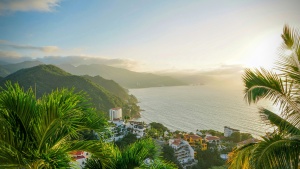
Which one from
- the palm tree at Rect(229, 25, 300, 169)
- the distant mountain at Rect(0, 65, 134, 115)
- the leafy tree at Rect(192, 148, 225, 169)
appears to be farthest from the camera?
the distant mountain at Rect(0, 65, 134, 115)

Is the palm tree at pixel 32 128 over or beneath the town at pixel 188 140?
over

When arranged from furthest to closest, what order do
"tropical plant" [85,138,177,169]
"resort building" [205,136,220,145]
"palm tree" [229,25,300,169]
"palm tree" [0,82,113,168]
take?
"resort building" [205,136,220,145], "palm tree" [229,25,300,169], "tropical plant" [85,138,177,169], "palm tree" [0,82,113,168]

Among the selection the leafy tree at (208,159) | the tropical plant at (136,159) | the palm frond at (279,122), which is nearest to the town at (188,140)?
the leafy tree at (208,159)

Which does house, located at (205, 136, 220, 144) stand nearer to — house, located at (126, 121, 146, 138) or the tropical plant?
house, located at (126, 121, 146, 138)

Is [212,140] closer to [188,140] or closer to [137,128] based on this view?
[188,140]

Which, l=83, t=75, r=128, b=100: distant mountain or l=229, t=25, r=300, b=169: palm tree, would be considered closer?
l=229, t=25, r=300, b=169: palm tree

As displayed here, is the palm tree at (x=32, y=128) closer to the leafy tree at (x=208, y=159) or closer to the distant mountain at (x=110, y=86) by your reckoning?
the leafy tree at (x=208, y=159)

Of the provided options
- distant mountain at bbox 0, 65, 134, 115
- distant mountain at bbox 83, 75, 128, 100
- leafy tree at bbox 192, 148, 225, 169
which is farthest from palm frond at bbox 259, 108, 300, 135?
distant mountain at bbox 83, 75, 128, 100
